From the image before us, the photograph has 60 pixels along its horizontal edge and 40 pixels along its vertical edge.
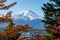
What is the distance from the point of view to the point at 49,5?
18.7 meters

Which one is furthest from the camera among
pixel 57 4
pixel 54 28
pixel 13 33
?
pixel 57 4

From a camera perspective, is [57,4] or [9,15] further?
Answer: [57,4]

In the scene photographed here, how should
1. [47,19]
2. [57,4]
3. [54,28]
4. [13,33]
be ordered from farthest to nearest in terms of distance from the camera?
[47,19], [57,4], [54,28], [13,33]

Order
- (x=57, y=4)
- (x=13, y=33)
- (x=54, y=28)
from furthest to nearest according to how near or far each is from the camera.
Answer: (x=57, y=4) < (x=54, y=28) < (x=13, y=33)

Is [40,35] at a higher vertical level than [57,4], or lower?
lower

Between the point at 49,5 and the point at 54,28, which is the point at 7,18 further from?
the point at 49,5

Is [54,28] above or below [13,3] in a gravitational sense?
below

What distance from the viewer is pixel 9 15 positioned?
11.6m

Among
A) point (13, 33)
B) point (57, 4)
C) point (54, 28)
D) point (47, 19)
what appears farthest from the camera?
point (47, 19)

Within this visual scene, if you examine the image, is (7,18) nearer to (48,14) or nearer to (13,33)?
(13,33)

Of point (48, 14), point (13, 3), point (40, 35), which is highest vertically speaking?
point (13, 3)

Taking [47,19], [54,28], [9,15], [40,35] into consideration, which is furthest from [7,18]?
[47,19]

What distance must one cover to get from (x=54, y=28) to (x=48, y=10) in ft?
14.6

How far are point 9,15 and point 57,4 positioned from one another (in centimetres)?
634
